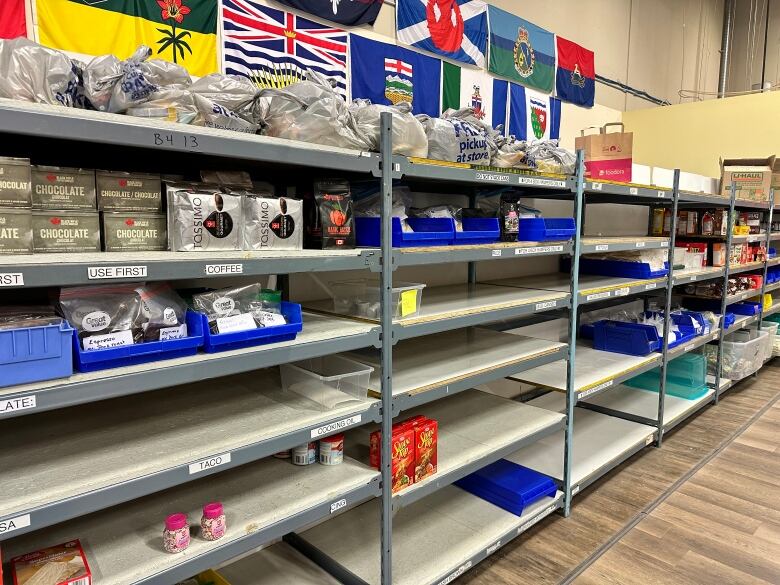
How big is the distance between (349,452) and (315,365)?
1.29ft

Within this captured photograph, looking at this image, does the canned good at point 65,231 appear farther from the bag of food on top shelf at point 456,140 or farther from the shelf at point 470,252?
the bag of food on top shelf at point 456,140

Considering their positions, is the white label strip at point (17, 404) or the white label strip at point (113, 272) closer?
the white label strip at point (17, 404)

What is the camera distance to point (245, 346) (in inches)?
59.5

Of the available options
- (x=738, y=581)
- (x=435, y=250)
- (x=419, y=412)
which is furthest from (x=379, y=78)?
(x=738, y=581)

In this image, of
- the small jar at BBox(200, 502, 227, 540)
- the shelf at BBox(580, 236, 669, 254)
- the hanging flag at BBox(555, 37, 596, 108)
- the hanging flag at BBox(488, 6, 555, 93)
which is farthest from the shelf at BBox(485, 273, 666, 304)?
the small jar at BBox(200, 502, 227, 540)

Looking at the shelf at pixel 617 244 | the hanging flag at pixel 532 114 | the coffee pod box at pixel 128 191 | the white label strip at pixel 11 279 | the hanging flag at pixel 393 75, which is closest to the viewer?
the white label strip at pixel 11 279

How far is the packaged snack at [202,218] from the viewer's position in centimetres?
137

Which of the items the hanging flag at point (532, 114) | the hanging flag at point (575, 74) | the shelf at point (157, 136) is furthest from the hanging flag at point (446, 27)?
the shelf at point (157, 136)

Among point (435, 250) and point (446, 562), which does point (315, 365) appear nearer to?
point (435, 250)

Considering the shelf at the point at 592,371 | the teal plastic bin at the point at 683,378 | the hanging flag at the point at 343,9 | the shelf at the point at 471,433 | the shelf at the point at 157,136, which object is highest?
the hanging flag at the point at 343,9

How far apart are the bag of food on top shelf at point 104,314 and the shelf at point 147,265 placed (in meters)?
0.13

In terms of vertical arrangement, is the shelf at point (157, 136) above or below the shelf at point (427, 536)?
above

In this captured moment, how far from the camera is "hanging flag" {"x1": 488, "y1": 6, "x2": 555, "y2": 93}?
351 centimetres

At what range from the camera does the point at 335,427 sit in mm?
1696
